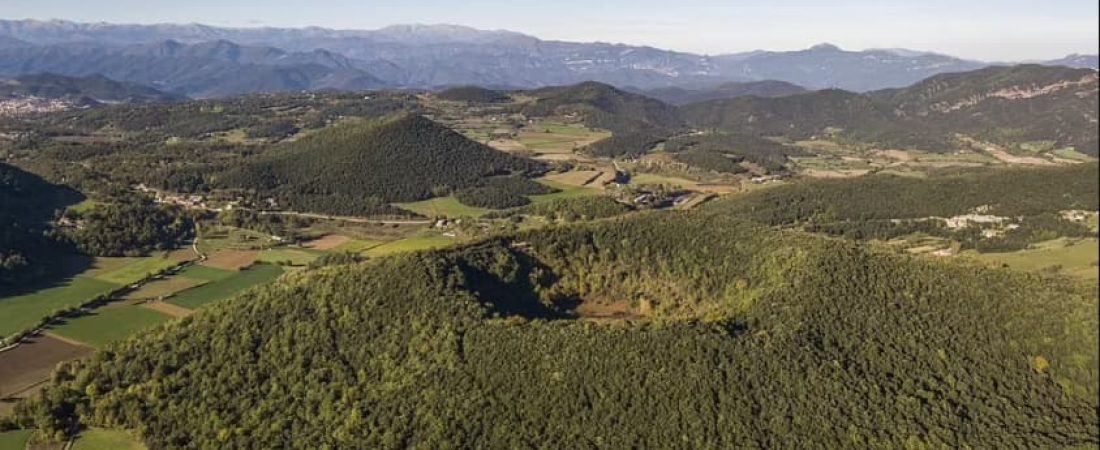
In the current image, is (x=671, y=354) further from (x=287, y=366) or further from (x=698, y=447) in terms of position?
(x=287, y=366)

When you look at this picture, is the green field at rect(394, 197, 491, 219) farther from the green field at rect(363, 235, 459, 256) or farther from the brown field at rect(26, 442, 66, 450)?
the brown field at rect(26, 442, 66, 450)

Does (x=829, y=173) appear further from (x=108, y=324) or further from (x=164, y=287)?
(x=108, y=324)

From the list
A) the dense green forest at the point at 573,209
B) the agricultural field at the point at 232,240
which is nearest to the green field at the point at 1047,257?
the dense green forest at the point at 573,209

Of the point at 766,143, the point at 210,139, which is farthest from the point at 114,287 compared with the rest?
the point at 766,143

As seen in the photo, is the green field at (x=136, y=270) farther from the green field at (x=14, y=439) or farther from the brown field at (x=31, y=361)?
the green field at (x=14, y=439)

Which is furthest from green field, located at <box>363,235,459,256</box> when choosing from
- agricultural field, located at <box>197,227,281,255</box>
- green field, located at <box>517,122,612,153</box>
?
green field, located at <box>517,122,612,153</box>

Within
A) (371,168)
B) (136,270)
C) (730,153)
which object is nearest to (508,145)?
(730,153)

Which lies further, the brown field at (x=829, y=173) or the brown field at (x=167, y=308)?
the brown field at (x=829, y=173)
